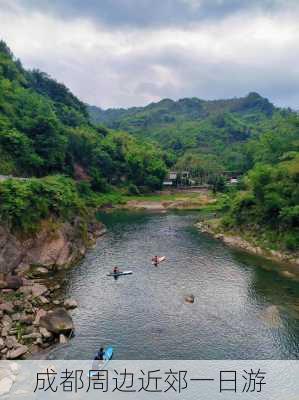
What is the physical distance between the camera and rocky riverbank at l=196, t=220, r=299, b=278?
40.9 metres

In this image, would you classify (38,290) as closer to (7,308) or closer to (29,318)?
(7,308)

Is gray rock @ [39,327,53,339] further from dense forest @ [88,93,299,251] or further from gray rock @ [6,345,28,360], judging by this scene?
dense forest @ [88,93,299,251]

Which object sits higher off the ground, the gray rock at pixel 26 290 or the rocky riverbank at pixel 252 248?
the rocky riverbank at pixel 252 248

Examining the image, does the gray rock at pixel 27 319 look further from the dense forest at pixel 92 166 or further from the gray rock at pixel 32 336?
the dense forest at pixel 92 166

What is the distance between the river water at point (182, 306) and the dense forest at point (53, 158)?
812 cm

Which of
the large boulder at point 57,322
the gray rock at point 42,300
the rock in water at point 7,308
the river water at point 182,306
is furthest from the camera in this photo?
the gray rock at point 42,300

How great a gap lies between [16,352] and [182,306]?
13.2m

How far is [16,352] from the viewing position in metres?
22.8

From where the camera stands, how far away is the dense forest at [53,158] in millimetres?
39562

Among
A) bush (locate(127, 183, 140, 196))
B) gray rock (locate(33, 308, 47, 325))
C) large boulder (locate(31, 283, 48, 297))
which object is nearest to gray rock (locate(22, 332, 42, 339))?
gray rock (locate(33, 308, 47, 325))

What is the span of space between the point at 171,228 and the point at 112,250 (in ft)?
55.2

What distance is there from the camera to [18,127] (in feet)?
223

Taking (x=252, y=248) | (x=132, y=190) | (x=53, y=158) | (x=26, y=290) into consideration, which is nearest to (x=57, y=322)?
(x=26, y=290)

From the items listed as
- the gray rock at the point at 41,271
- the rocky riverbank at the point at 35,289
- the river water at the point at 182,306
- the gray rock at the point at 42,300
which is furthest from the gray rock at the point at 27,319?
the gray rock at the point at 41,271
